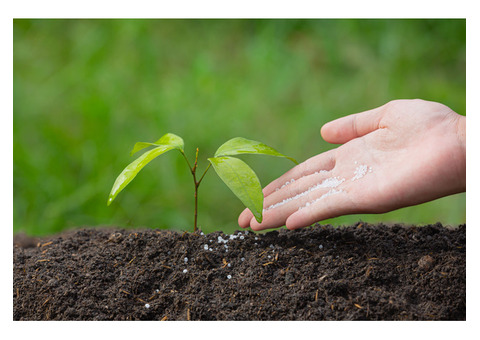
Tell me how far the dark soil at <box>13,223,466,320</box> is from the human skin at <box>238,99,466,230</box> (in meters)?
0.09

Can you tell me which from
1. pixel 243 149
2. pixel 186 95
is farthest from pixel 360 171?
pixel 186 95

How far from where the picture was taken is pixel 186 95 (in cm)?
259

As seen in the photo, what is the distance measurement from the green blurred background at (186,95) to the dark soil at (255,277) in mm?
773

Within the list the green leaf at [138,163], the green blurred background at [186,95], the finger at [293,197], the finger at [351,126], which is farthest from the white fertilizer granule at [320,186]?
the green blurred background at [186,95]

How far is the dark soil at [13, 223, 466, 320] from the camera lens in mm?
1117

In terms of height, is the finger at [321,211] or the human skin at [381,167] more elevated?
the human skin at [381,167]

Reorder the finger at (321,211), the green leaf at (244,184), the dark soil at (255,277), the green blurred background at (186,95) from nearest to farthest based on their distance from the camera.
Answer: the dark soil at (255,277) → the green leaf at (244,184) → the finger at (321,211) → the green blurred background at (186,95)

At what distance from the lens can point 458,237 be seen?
4.50ft

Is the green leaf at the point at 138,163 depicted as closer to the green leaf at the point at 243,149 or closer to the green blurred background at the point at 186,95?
the green leaf at the point at 243,149

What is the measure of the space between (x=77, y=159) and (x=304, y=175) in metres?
1.35

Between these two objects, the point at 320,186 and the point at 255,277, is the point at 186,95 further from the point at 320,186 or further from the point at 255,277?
the point at 255,277

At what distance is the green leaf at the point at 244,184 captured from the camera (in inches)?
48.4
